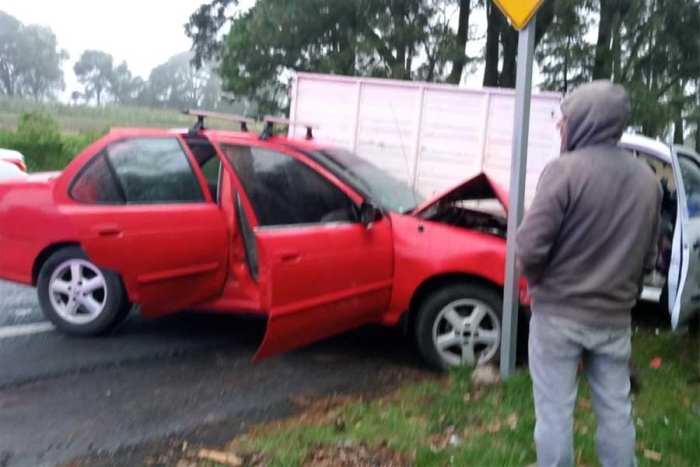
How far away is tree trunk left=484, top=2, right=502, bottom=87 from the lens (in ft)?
59.1

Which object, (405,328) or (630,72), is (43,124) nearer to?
(630,72)

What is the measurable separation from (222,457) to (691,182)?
16.0ft

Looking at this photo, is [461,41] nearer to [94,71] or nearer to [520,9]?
[94,71]

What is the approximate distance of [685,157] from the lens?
7461 millimetres

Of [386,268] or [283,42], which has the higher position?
[283,42]

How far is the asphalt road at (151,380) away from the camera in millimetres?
4625

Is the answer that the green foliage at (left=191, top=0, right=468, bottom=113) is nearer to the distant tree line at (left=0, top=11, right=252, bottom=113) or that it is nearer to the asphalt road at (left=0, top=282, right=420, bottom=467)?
the distant tree line at (left=0, top=11, right=252, bottom=113)

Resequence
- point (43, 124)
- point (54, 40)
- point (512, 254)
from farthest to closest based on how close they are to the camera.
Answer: point (54, 40), point (43, 124), point (512, 254)

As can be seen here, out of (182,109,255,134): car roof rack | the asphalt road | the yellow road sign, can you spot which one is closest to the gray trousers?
the asphalt road

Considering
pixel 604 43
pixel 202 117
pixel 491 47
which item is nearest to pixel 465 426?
pixel 202 117

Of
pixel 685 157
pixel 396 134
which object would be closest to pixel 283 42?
pixel 396 134

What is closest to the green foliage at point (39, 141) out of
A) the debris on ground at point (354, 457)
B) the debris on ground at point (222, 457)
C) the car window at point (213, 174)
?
the car window at point (213, 174)

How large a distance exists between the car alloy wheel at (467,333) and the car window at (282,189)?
1.11m

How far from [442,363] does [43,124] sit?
776 inches
